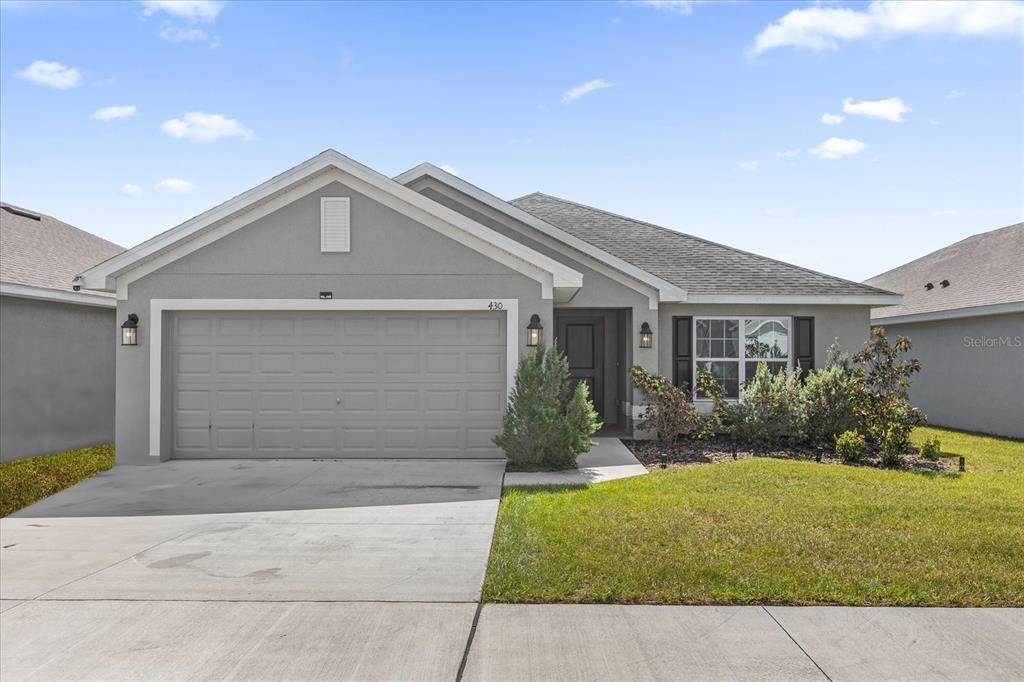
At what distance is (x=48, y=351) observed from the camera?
12.3 m

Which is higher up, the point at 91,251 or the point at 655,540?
the point at 91,251

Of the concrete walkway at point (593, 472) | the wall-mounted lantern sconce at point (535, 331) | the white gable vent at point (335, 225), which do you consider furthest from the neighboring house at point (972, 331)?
the white gable vent at point (335, 225)

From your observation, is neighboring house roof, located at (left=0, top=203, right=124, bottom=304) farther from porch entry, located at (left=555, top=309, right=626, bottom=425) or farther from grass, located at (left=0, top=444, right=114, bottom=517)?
porch entry, located at (left=555, top=309, right=626, bottom=425)

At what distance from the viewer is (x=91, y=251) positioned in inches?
637

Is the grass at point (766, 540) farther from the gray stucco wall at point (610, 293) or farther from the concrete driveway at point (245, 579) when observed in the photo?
the gray stucco wall at point (610, 293)

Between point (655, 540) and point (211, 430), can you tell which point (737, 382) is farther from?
point (211, 430)

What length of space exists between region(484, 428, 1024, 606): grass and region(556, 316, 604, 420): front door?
552cm

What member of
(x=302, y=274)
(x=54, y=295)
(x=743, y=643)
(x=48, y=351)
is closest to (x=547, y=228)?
(x=302, y=274)

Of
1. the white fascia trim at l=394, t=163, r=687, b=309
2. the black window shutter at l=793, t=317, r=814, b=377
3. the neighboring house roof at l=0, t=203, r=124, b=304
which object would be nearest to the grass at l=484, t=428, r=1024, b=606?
the white fascia trim at l=394, t=163, r=687, b=309

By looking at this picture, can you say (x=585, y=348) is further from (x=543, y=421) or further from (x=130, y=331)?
(x=130, y=331)

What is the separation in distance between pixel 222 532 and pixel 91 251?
12597 millimetres

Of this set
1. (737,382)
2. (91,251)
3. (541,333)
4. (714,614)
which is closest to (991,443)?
(737,382)

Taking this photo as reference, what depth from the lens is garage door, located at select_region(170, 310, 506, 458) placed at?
35.0 ft

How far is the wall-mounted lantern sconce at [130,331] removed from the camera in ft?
33.9
